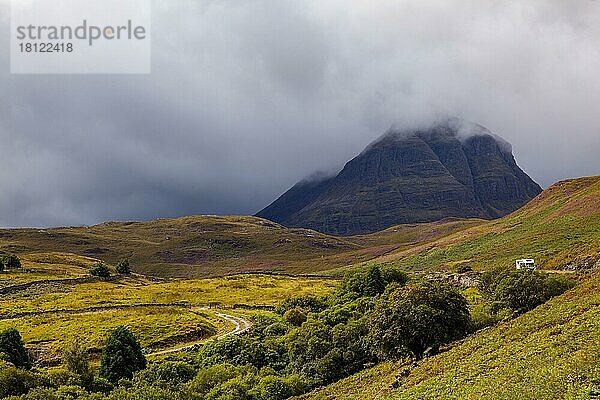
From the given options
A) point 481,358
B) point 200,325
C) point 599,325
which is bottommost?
point 200,325

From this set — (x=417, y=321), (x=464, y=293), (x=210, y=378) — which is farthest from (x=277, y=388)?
(x=464, y=293)

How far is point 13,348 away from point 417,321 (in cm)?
5255

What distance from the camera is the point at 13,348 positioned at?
6444cm

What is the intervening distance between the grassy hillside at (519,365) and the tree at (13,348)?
133ft

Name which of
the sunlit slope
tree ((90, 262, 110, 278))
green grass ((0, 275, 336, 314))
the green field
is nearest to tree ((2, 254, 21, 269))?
the green field

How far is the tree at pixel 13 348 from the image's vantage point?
208 ft

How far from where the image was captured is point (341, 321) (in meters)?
71.8

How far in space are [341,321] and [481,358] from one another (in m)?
36.3

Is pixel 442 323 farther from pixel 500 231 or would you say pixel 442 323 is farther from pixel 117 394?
pixel 500 231

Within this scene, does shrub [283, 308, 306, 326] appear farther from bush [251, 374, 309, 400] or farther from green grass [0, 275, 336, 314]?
green grass [0, 275, 336, 314]

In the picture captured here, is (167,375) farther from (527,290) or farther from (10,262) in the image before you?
(10,262)

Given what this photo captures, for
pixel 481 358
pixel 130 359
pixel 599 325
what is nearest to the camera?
pixel 599 325

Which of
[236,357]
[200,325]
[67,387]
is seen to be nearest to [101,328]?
[200,325]

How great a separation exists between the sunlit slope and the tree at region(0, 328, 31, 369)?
271 ft
